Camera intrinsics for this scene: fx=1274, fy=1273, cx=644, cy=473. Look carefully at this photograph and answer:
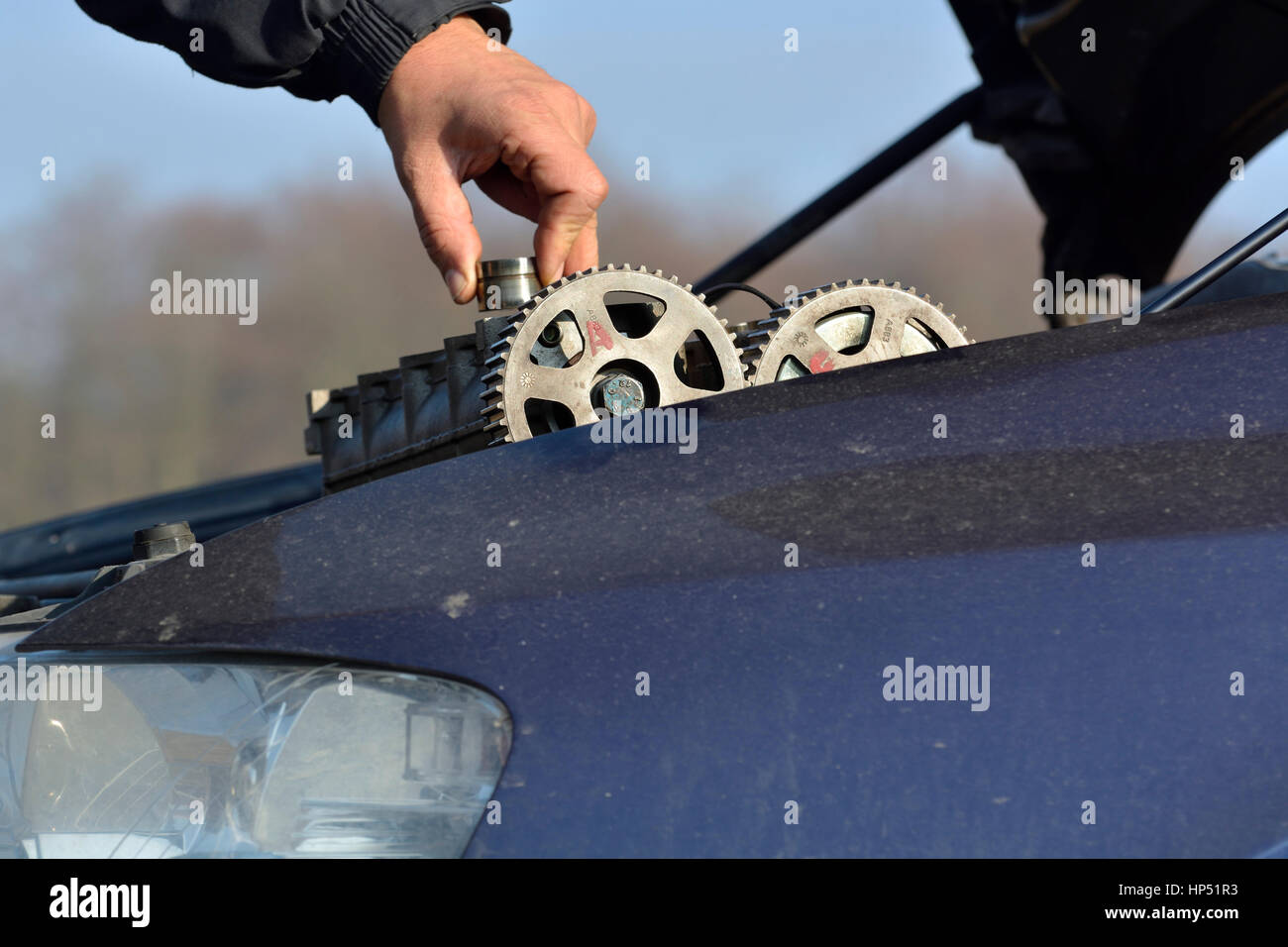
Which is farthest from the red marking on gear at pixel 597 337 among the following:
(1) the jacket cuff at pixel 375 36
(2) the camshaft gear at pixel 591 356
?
(1) the jacket cuff at pixel 375 36

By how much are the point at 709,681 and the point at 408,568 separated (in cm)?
30

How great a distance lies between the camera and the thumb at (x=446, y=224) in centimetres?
191

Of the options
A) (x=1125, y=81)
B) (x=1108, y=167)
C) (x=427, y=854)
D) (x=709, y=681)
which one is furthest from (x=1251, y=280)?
(x=427, y=854)

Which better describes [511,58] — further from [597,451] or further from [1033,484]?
[1033,484]

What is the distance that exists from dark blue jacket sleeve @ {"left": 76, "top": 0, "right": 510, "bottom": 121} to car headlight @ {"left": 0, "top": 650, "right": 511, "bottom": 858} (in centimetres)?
120

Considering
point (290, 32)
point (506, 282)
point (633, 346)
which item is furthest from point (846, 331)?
point (290, 32)

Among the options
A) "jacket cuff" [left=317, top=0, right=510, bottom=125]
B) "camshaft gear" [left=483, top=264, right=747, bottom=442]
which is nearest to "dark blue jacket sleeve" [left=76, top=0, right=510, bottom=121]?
"jacket cuff" [left=317, top=0, right=510, bottom=125]

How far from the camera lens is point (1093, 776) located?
0.96 m

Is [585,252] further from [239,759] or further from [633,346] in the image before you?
[239,759]

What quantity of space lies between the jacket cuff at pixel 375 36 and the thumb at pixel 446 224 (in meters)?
0.18

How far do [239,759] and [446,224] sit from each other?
1081mm

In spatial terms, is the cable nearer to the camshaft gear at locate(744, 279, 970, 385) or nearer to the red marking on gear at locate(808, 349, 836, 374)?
the camshaft gear at locate(744, 279, 970, 385)

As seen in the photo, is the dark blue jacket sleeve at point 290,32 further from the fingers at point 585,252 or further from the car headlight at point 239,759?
the car headlight at point 239,759

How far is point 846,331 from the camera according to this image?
5.52 ft
